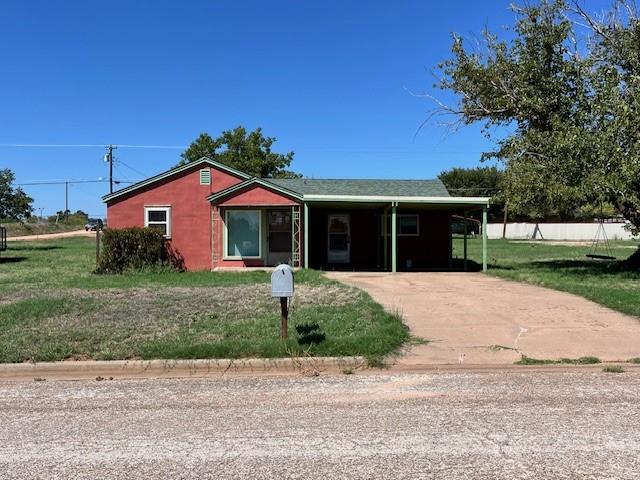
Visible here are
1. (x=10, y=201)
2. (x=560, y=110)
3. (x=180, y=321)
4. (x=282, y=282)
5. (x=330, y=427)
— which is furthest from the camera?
(x=10, y=201)

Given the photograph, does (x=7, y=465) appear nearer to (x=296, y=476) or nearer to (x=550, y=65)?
(x=296, y=476)

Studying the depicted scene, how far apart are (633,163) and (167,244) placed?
48.1ft

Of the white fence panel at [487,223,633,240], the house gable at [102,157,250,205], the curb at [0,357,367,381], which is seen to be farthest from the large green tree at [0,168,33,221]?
the white fence panel at [487,223,633,240]

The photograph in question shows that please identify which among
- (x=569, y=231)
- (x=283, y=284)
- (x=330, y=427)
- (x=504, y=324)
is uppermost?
(x=569, y=231)

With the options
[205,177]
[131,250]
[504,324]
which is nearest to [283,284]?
[504,324]

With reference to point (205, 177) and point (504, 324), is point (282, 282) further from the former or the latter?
point (205, 177)

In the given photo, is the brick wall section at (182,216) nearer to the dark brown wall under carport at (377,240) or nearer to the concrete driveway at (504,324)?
the dark brown wall under carport at (377,240)

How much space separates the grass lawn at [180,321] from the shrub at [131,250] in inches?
134

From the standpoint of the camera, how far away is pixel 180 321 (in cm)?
949

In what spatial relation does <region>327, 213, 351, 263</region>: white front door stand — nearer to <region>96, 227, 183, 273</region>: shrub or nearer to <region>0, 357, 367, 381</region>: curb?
<region>96, 227, 183, 273</region>: shrub

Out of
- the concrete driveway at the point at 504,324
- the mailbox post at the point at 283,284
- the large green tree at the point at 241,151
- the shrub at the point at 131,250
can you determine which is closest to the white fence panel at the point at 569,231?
the large green tree at the point at 241,151

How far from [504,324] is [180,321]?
520 cm

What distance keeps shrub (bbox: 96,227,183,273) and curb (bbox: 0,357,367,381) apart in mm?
11769

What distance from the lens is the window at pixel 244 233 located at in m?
20.6
